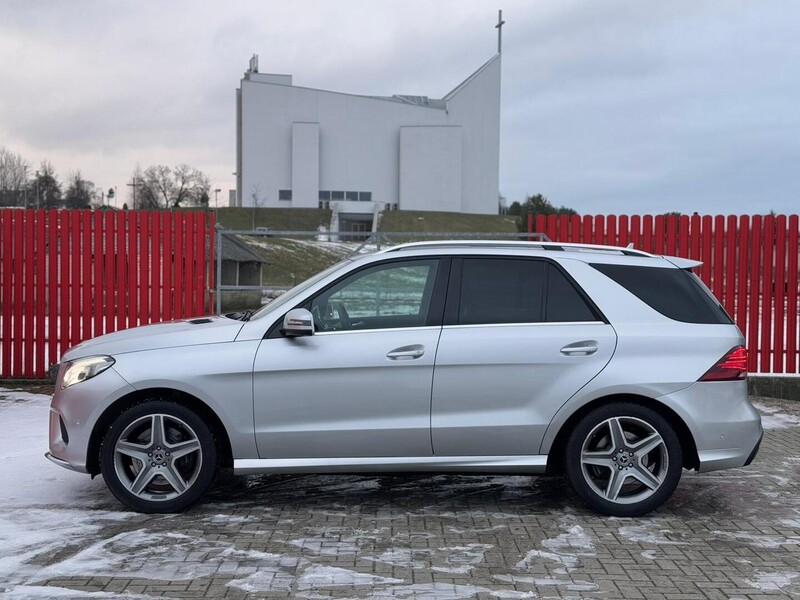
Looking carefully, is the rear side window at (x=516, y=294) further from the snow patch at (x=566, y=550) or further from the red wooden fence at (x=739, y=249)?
the red wooden fence at (x=739, y=249)

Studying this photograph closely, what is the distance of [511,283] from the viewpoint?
233 inches

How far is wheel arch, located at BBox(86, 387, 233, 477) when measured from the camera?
5.68 metres

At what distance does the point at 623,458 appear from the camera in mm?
5684

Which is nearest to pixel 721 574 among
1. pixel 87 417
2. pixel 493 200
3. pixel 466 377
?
pixel 466 377

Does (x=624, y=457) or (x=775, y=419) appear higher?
(x=624, y=457)

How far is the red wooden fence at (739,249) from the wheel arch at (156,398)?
7091mm

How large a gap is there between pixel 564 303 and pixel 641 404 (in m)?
0.82

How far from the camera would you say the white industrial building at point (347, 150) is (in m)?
84.1

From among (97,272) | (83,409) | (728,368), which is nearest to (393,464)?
(83,409)

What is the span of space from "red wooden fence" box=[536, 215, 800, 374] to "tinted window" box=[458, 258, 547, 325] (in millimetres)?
5983

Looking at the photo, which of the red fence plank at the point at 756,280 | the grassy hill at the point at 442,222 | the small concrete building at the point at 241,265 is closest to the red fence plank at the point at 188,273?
the red fence plank at the point at 756,280

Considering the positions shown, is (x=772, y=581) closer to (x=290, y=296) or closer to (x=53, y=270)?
(x=290, y=296)

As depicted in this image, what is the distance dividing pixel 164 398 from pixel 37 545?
3.77ft

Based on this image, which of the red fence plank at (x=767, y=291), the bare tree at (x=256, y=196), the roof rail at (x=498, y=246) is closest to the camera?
the roof rail at (x=498, y=246)
